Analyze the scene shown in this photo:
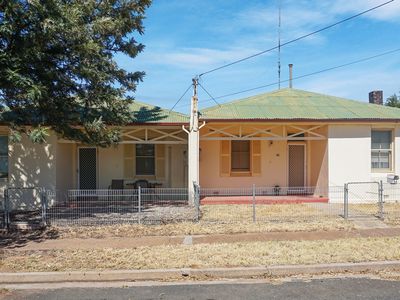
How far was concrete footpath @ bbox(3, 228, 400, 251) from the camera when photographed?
928cm

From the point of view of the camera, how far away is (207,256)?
26.8 feet

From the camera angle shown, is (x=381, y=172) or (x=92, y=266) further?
(x=381, y=172)

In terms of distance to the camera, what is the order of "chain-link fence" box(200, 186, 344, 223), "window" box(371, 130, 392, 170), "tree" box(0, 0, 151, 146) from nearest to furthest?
"tree" box(0, 0, 151, 146) → "chain-link fence" box(200, 186, 344, 223) → "window" box(371, 130, 392, 170)

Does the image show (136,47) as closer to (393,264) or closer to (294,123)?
(294,123)

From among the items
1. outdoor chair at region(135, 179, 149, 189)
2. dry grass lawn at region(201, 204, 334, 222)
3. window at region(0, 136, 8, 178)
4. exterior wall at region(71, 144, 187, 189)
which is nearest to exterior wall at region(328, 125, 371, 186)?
dry grass lawn at region(201, 204, 334, 222)

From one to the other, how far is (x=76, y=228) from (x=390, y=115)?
12034 mm

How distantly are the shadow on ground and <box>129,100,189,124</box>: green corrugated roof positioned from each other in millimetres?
5376

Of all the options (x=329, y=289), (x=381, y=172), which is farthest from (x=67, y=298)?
(x=381, y=172)

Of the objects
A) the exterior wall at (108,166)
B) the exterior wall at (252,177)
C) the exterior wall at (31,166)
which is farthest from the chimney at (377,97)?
the exterior wall at (31,166)

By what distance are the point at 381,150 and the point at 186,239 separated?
398 inches

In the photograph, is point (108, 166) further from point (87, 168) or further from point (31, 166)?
point (31, 166)

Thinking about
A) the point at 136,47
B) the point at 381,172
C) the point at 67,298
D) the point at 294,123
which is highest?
the point at 136,47

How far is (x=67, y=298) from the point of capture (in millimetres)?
6309

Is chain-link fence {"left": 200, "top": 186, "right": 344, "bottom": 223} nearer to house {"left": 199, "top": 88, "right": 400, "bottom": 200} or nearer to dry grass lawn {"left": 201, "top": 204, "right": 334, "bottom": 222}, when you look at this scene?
dry grass lawn {"left": 201, "top": 204, "right": 334, "bottom": 222}
